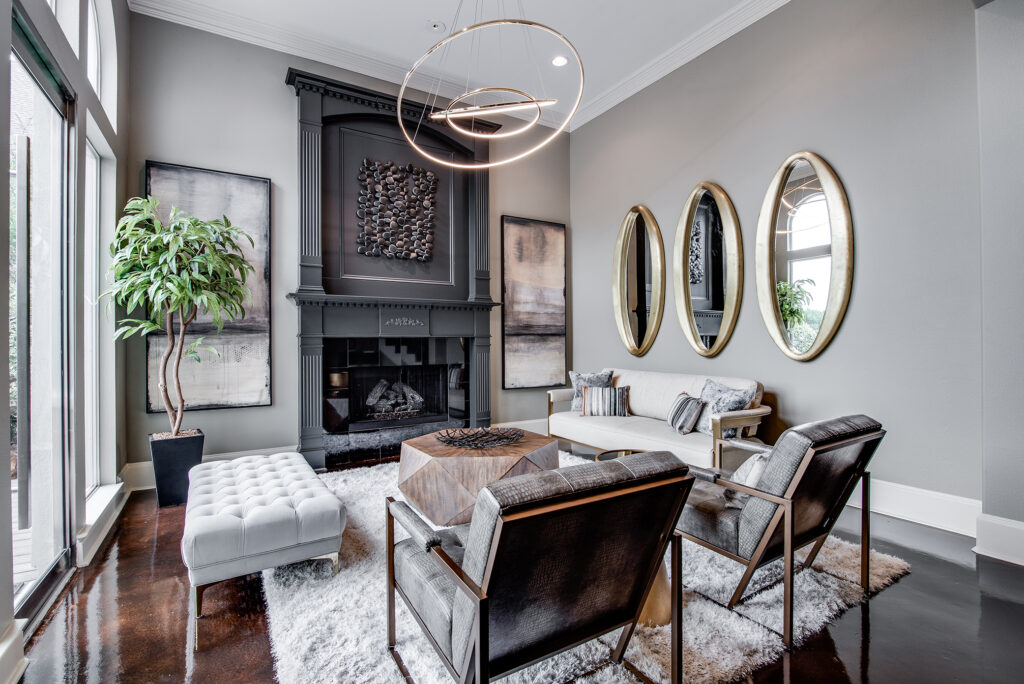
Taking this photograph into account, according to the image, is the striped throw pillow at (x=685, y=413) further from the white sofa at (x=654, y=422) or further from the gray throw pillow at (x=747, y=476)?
the gray throw pillow at (x=747, y=476)

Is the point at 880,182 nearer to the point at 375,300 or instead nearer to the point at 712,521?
the point at 712,521

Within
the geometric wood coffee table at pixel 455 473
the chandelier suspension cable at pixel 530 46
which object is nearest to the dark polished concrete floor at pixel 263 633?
the geometric wood coffee table at pixel 455 473

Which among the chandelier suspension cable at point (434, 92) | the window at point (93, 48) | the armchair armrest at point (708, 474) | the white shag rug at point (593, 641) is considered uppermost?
the chandelier suspension cable at point (434, 92)

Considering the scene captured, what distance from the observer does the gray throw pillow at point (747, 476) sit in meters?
2.08

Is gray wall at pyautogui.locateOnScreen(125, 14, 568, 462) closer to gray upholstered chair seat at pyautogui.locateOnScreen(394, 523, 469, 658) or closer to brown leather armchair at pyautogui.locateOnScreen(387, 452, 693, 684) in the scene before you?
gray upholstered chair seat at pyautogui.locateOnScreen(394, 523, 469, 658)

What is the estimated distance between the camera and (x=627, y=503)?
1.31 meters

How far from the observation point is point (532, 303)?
19.0 ft

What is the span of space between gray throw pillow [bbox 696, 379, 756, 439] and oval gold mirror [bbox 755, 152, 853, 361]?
0.53 metres

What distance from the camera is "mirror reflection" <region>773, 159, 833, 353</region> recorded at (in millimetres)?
3598

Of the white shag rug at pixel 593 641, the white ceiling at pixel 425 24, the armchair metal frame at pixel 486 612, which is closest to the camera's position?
the armchair metal frame at pixel 486 612

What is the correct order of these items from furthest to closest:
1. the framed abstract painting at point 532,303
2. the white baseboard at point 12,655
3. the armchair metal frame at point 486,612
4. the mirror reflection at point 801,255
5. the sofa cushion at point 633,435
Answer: the framed abstract painting at point 532,303 → the mirror reflection at point 801,255 → the sofa cushion at point 633,435 → the white baseboard at point 12,655 → the armchair metal frame at point 486,612

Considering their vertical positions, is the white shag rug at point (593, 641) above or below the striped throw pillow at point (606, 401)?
below

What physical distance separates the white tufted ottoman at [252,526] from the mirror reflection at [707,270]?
347cm

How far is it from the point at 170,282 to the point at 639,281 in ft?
13.5
